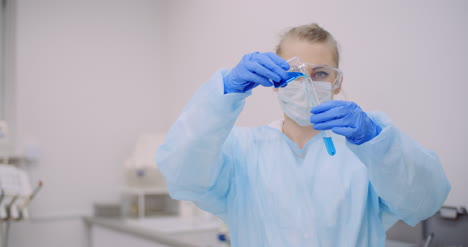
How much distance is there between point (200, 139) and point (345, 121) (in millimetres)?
292

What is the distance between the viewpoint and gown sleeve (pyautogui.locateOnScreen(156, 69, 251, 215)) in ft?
3.22

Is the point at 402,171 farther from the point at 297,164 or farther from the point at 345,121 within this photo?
the point at 297,164

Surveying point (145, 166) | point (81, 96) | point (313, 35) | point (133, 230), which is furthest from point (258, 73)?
point (81, 96)

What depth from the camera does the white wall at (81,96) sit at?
3.04 meters

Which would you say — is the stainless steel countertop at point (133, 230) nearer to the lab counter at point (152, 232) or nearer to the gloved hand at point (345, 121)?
the lab counter at point (152, 232)

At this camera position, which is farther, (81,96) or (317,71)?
(81,96)

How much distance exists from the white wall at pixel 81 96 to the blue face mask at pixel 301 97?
2.30 meters

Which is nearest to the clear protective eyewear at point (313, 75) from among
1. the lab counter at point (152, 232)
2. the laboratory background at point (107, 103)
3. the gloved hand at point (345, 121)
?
the gloved hand at point (345, 121)

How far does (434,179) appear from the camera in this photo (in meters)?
0.96

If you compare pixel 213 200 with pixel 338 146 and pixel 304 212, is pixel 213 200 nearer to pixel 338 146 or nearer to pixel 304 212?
pixel 304 212

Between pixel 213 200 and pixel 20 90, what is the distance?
2.33m

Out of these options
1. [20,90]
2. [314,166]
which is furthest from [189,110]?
[20,90]

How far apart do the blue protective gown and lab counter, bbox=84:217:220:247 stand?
0.88m

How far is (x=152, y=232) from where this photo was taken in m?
2.33
